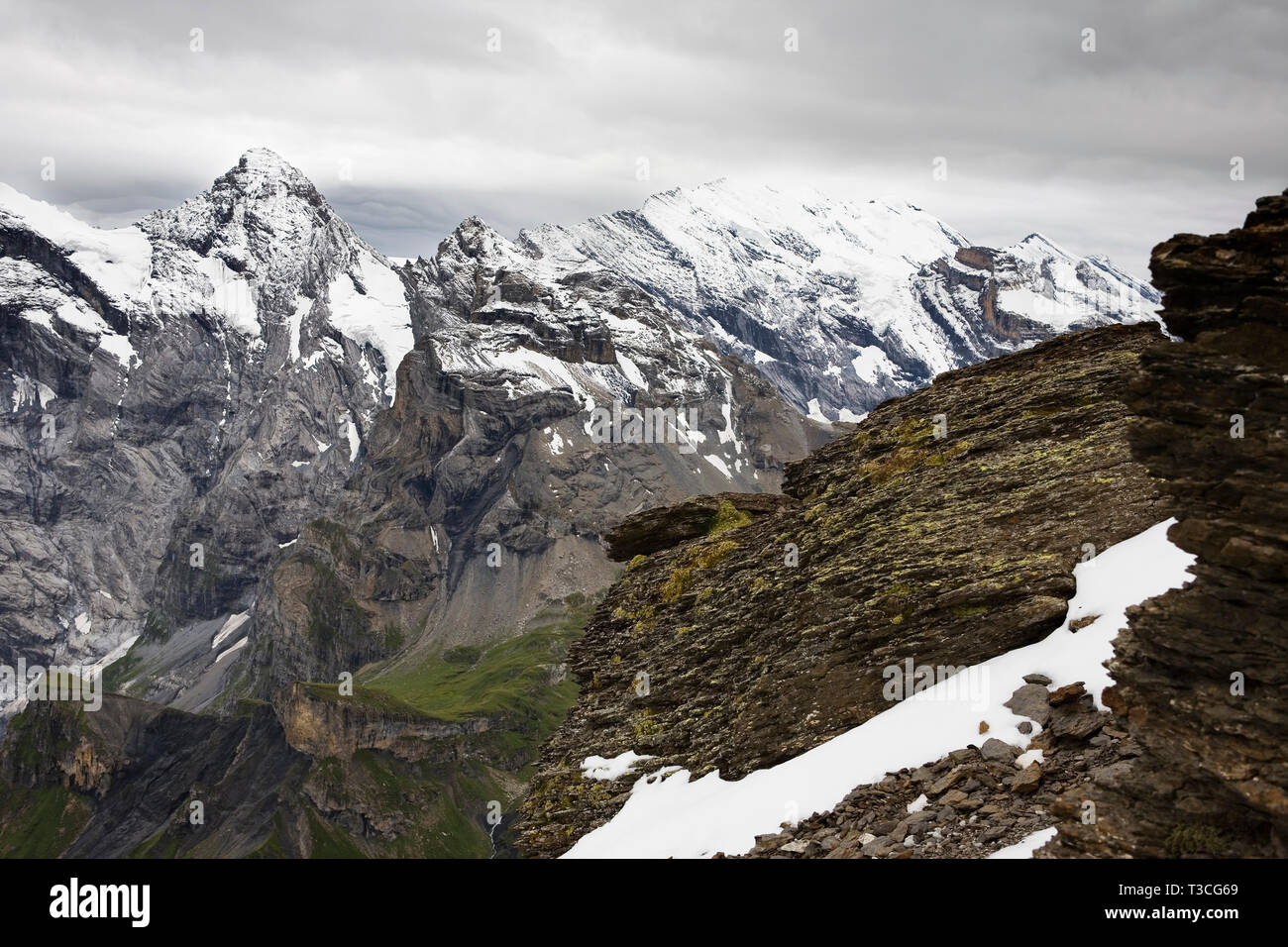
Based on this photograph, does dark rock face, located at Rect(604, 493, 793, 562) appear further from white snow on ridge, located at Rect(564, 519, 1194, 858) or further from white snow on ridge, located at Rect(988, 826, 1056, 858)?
white snow on ridge, located at Rect(988, 826, 1056, 858)

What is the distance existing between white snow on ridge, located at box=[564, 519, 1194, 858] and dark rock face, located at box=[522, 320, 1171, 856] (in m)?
0.74

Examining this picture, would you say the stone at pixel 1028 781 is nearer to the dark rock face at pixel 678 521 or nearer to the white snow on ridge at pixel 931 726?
the white snow on ridge at pixel 931 726

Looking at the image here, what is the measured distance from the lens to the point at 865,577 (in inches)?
1246

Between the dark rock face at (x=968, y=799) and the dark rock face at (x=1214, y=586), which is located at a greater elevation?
the dark rock face at (x=1214, y=586)

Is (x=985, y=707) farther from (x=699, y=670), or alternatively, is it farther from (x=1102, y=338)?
(x=1102, y=338)

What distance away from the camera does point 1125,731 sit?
20.8 meters

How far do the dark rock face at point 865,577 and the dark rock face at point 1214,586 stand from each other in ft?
8.04

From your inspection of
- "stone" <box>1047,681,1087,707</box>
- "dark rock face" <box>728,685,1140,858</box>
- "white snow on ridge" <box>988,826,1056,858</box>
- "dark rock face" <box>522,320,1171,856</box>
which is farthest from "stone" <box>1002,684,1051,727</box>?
"white snow on ridge" <box>988,826,1056,858</box>

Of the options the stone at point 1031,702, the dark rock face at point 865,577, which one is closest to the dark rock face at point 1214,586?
the dark rock face at point 865,577

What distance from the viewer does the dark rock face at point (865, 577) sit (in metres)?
27.8

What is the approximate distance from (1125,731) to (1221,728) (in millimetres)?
2969

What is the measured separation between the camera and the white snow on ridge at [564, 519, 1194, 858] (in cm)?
2334
